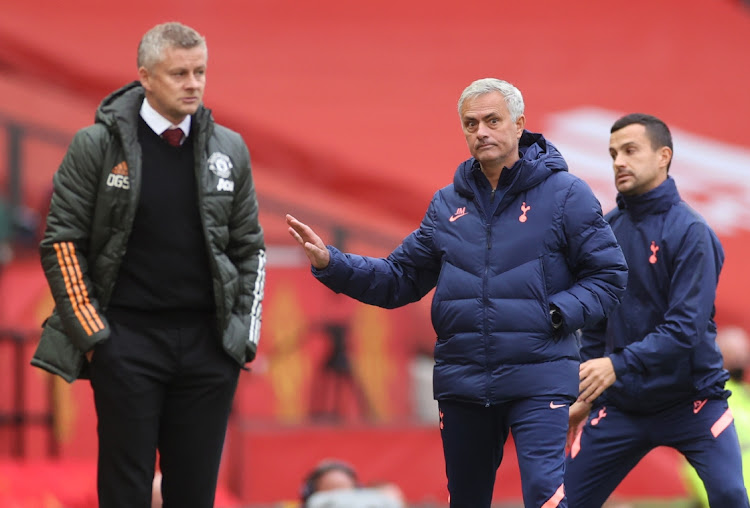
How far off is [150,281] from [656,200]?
1761mm

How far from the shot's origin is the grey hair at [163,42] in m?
3.94

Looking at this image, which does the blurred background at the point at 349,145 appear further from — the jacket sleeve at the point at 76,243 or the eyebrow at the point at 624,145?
the eyebrow at the point at 624,145

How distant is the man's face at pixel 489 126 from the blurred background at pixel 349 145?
11.1ft

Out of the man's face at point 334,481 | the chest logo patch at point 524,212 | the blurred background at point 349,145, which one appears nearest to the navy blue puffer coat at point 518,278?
the chest logo patch at point 524,212

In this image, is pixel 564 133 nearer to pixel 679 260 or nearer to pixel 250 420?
pixel 250 420

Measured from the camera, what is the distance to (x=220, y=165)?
4070 millimetres

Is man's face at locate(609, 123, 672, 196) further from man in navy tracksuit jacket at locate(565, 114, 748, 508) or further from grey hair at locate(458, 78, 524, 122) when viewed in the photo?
grey hair at locate(458, 78, 524, 122)

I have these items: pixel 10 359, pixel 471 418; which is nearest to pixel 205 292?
pixel 471 418

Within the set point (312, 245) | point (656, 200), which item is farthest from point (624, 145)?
point (312, 245)

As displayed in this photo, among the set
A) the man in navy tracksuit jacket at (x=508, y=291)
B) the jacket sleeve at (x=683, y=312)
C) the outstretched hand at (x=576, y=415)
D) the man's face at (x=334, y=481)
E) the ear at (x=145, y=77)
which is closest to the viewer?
the man in navy tracksuit jacket at (x=508, y=291)

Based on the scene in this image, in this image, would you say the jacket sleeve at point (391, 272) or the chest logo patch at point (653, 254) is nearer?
the jacket sleeve at point (391, 272)

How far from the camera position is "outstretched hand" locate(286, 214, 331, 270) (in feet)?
13.1

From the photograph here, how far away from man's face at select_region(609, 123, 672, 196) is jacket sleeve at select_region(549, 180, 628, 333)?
2.15 ft

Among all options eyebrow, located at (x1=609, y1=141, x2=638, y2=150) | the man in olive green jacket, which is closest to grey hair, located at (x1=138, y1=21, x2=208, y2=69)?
the man in olive green jacket
